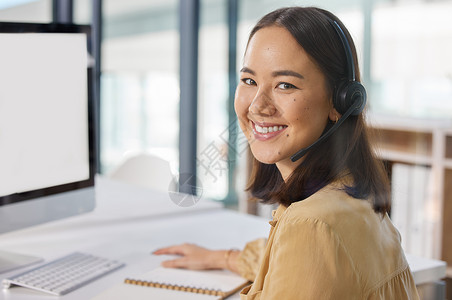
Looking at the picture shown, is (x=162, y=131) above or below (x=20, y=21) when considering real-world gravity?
below

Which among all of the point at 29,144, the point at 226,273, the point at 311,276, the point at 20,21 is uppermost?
the point at 20,21

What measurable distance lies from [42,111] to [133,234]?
460mm

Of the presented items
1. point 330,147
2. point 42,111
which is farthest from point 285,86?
point 42,111

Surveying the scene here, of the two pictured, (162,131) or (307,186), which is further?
(162,131)

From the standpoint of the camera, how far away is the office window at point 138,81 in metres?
4.36

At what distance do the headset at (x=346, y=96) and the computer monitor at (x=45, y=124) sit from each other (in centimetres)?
66

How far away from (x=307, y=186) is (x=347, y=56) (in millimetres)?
208

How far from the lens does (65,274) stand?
1.18m

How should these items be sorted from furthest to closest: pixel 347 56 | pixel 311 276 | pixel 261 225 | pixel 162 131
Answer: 1. pixel 162 131
2. pixel 261 225
3. pixel 347 56
4. pixel 311 276

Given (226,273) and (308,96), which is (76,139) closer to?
(226,273)

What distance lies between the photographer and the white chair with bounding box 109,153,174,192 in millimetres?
2068

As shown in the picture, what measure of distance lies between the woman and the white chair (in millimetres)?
1153

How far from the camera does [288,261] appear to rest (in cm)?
73

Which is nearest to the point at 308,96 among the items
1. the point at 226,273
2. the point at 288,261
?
the point at 288,261
